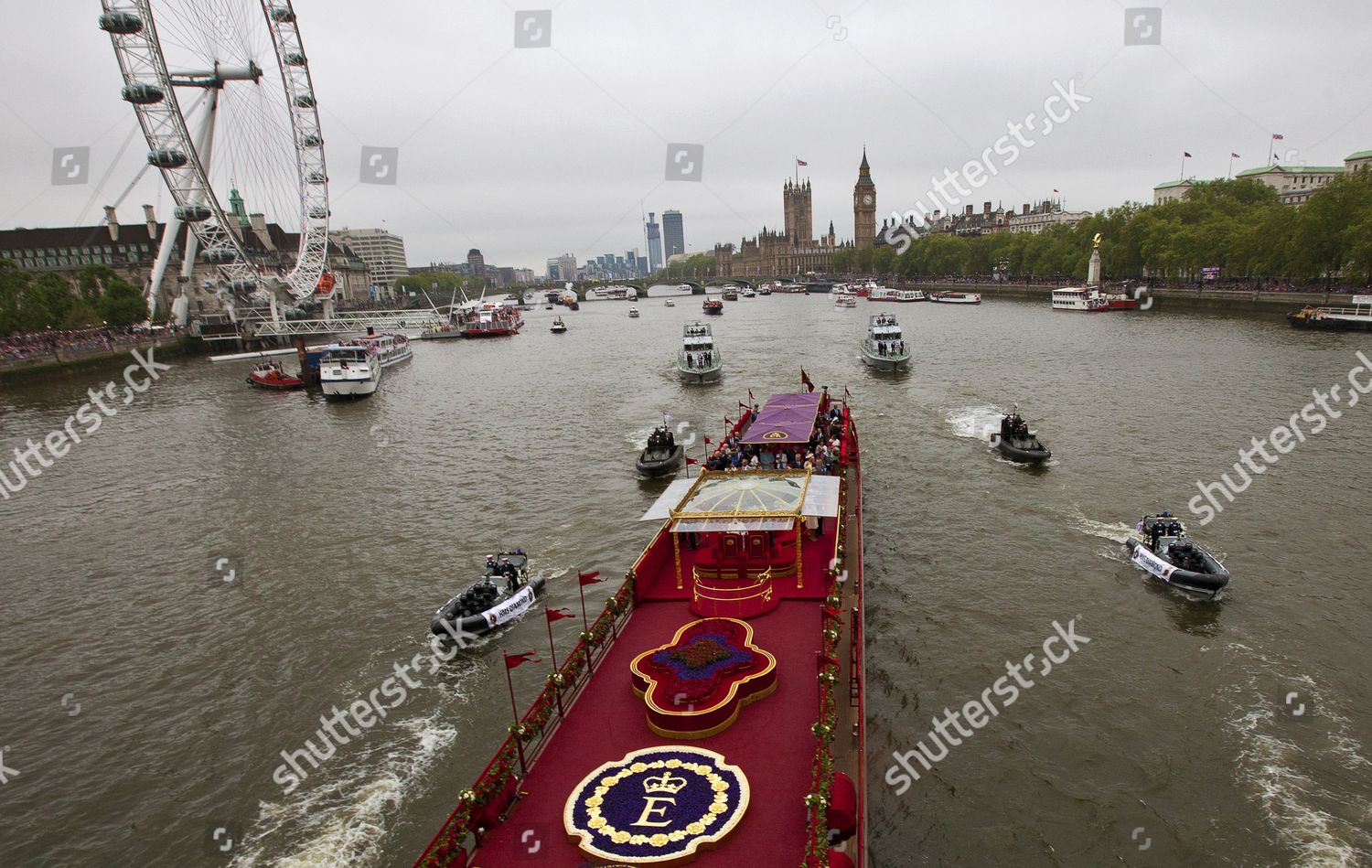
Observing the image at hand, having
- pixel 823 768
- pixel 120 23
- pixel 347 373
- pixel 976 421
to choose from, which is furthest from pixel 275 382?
pixel 823 768

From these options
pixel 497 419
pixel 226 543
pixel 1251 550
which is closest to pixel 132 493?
pixel 226 543

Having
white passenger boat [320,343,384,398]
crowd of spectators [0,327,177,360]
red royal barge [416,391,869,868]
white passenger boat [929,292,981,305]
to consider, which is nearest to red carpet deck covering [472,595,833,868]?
red royal barge [416,391,869,868]

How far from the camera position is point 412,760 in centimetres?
1770

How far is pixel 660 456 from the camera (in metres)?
38.7

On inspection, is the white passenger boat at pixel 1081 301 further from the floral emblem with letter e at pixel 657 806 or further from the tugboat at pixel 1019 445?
the floral emblem with letter e at pixel 657 806

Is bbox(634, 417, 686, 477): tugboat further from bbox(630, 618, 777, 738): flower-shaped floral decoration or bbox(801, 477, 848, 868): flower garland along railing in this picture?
bbox(801, 477, 848, 868): flower garland along railing

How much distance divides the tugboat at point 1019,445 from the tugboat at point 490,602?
86.3 ft

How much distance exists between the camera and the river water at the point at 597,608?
15438mm

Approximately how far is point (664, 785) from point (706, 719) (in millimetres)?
1619

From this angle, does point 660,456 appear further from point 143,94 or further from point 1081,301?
point 1081,301

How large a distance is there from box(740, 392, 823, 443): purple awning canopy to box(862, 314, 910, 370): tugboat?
3426 centimetres

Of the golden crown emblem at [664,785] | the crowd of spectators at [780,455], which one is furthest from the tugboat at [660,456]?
the golden crown emblem at [664,785]

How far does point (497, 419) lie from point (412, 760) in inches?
1629

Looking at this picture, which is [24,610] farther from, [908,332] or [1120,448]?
[908,332]
